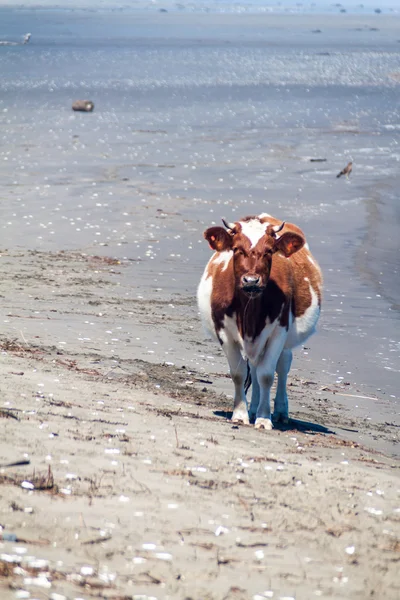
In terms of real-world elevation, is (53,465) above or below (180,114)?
above

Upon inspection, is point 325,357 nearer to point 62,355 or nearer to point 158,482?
point 62,355

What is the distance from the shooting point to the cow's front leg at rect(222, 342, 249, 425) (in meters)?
9.88

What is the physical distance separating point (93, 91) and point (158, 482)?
2117 inches

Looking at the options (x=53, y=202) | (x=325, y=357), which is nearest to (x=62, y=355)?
(x=325, y=357)

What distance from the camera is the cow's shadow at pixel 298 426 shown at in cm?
988

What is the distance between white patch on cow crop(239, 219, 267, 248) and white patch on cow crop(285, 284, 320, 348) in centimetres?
104

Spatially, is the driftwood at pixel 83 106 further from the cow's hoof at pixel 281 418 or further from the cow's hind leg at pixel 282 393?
the cow's hoof at pixel 281 418

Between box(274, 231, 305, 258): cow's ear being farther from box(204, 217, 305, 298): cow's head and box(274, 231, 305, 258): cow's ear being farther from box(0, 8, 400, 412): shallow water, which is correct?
box(0, 8, 400, 412): shallow water

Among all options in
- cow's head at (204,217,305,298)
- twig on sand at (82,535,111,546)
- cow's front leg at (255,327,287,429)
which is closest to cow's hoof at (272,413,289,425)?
cow's front leg at (255,327,287,429)

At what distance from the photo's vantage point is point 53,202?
22.9 m

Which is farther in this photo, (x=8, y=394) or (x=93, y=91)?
(x=93, y=91)

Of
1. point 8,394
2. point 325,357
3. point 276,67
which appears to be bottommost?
point 276,67

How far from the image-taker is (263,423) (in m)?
9.67

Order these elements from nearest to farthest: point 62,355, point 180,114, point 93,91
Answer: point 62,355 < point 180,114 < point 93,91
